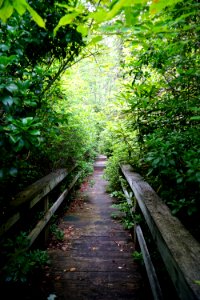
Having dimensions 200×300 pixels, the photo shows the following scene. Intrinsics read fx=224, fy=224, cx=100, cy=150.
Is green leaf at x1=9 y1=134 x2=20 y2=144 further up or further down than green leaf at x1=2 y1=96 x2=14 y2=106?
further down

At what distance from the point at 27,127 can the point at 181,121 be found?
2253 millimetres

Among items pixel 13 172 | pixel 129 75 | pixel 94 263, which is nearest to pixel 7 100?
pixel 13 172

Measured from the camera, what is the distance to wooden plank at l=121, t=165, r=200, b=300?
3.88 feet

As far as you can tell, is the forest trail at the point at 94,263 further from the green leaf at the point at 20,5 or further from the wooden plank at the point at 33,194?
the green leaf at the point at 20,5

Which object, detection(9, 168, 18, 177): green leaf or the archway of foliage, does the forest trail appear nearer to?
the archway of foliage

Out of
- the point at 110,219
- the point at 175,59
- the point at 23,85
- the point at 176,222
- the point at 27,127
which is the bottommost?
the point at 110,219

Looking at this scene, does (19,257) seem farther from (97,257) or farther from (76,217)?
(76,217)

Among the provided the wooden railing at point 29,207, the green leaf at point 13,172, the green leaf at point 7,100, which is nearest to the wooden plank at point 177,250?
the green leaf at point 13,172

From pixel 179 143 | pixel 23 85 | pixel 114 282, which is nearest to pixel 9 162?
pixel 23 85

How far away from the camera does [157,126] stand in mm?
3605

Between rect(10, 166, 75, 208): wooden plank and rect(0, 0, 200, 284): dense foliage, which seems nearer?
rect(0, 0, 200, 284): dense foliage

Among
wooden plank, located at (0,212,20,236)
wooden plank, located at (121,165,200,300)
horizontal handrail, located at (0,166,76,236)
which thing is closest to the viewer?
wooden plank, located at (121,165,200,300)

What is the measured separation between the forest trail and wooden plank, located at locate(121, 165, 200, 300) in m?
1.15

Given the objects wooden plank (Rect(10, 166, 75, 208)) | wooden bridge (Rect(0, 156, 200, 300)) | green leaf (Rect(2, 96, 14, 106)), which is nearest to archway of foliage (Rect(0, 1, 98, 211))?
green leaf (Rect(2, 96, 14, 106))
